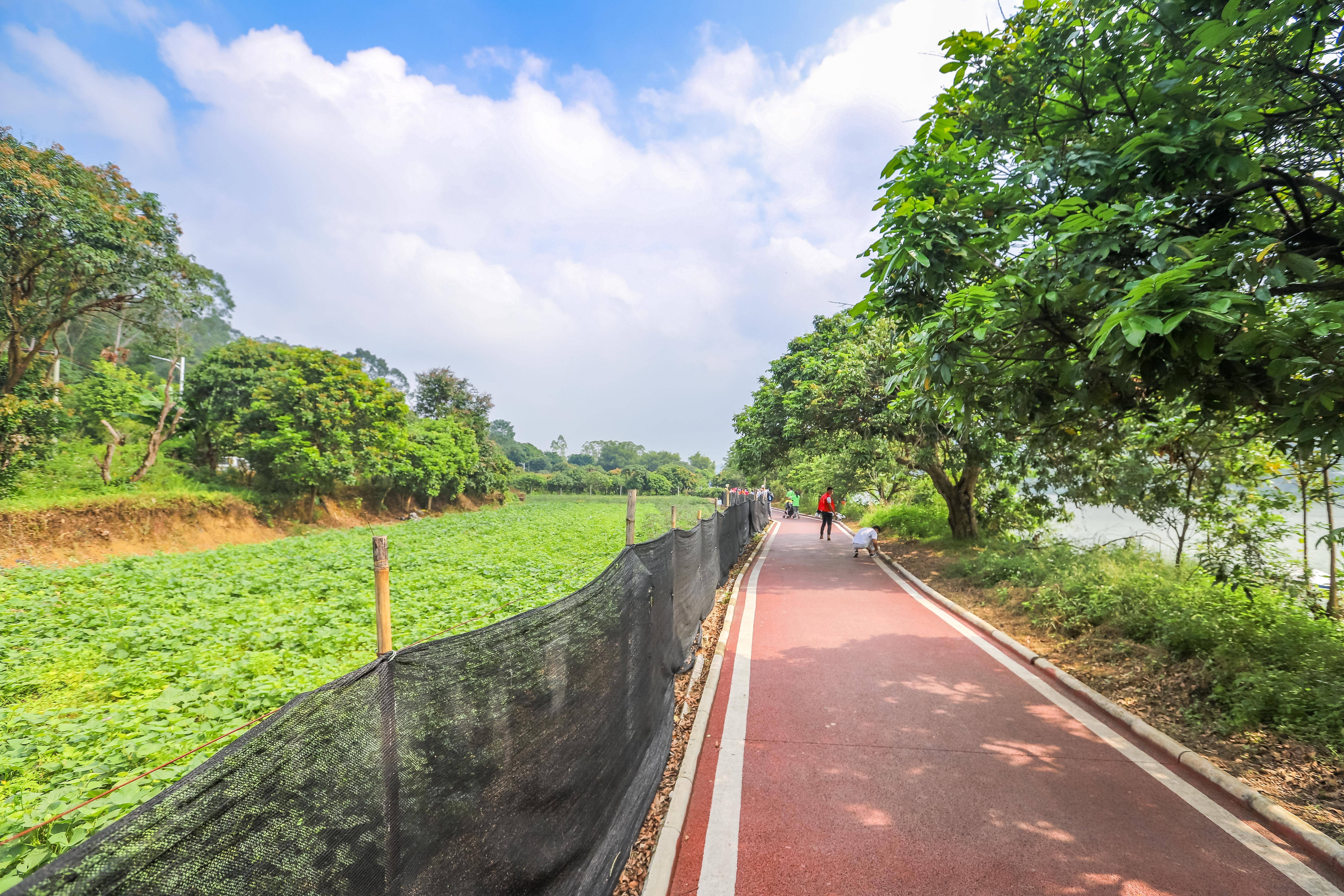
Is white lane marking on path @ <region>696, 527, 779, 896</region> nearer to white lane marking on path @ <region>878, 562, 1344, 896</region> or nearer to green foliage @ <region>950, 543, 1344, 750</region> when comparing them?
white lane marking on path @ <region>878, 562, 1344, 896</region>

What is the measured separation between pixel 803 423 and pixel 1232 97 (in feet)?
36.7

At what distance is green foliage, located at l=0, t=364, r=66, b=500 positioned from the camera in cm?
1326

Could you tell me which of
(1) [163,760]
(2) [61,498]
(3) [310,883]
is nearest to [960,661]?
(3) [310,883]

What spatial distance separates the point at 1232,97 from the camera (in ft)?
12.0

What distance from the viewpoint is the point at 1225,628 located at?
542 cm

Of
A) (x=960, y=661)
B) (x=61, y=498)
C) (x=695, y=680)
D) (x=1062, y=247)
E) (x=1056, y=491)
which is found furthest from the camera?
(x=61, y=498)

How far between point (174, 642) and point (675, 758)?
5.81m

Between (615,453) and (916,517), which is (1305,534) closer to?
(916,517)

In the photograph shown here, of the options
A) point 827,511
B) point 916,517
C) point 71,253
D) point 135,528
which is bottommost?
point 916,517

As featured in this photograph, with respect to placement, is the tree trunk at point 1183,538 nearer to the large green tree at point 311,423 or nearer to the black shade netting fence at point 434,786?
the black shade netting fence at point 434,786

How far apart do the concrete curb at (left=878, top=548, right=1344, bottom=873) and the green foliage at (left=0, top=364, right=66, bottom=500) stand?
2030 cm

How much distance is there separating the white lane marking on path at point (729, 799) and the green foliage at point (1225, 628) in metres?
3.74

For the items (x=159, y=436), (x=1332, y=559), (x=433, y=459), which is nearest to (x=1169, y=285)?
(x=1332, y=559)

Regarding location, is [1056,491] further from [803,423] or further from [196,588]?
[196,588]
